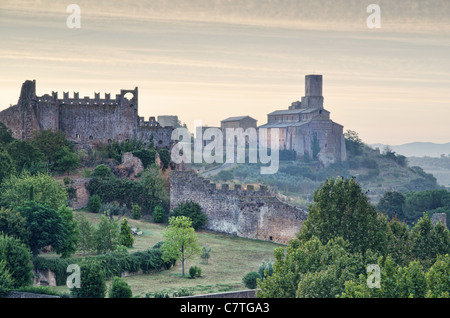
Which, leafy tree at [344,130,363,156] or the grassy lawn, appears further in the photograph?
leafy tree at [344,130,363,156]

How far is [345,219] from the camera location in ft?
119

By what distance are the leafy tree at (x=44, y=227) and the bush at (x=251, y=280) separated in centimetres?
835

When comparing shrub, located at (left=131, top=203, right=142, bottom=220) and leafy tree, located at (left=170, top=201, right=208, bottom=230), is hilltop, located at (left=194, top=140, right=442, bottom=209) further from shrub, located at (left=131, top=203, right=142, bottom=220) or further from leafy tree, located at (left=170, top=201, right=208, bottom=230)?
shrub, located at (left=131, top=203, right=142, bottom=220)

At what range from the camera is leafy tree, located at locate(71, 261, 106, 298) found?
3200 cm

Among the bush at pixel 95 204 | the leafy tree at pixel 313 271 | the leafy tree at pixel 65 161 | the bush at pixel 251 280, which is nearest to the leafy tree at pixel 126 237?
the bush at pixel 95 204

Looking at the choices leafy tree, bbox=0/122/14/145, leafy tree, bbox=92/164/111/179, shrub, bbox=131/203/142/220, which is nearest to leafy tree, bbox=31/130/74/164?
leafy tree, bbox=0/122/14/145

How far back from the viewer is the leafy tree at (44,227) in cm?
3797

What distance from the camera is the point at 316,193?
37094 millimetres

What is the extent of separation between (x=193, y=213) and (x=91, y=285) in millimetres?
18584

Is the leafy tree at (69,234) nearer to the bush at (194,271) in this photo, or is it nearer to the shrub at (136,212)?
the bush at (194,271)

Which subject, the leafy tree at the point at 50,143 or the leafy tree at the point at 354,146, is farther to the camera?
the leafy tree at the point at 354,146

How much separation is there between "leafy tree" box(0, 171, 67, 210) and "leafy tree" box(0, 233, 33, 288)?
19.1 ft

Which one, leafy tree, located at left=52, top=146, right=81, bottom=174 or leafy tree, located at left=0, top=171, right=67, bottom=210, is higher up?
leafy tree, located at left=52, top=146, right=81, bottom=174
